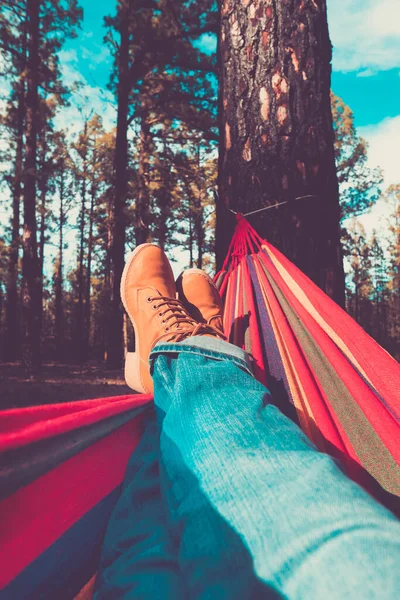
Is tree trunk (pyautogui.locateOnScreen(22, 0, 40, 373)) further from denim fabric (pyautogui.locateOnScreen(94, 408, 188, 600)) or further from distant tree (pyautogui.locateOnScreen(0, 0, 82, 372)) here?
denim fabric (pyautogui.locateOnScreen(94, 408, 188, 600))

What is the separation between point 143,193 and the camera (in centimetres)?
751

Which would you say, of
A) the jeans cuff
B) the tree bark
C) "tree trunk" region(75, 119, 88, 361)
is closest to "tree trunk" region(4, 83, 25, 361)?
→ the tree bark

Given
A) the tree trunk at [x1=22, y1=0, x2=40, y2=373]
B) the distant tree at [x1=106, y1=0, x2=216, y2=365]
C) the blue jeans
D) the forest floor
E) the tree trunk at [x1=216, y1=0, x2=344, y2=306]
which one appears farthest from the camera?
the tree trunk at [x1=22, y1=0, x2=40, y2=373]

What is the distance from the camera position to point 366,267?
1941 centimetres

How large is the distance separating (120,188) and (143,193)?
113cm

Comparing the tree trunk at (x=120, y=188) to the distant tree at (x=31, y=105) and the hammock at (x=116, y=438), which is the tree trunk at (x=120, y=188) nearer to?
the distant tree at (x=31, y=105)

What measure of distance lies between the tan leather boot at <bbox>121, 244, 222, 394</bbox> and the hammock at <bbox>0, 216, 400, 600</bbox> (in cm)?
20

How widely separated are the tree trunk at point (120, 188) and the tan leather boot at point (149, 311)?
4775 millimetres

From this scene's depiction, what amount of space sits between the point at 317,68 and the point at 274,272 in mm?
856

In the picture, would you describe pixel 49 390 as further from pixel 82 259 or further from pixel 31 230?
pixel 82 259

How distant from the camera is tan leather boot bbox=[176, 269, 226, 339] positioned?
137cm

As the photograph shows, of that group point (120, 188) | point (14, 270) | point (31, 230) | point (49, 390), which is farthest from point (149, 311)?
point (14, 270)

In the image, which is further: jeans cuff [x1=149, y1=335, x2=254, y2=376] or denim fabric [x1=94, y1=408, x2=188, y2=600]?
jeans cuff [x1=149, y1=335, x2=254, y2=376]

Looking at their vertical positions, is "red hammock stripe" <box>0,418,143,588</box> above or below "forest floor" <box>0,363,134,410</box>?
above
